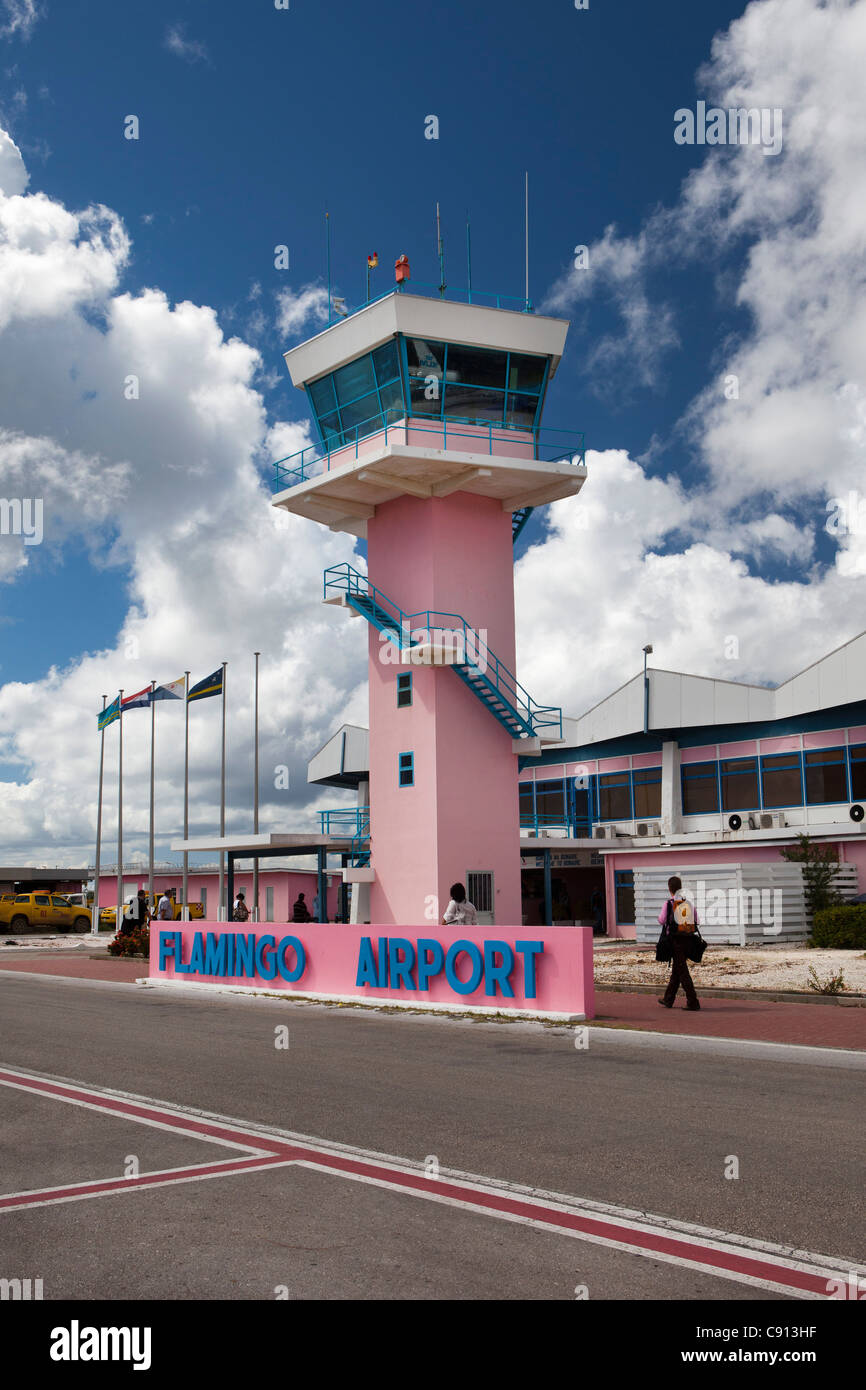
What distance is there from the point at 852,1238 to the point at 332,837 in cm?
2647

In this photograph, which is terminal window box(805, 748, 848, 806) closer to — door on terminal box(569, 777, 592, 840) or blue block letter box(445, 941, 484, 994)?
door on terminal box(569, 777, 592, 840)

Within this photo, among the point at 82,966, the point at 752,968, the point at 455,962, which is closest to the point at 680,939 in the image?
the point at 455,962

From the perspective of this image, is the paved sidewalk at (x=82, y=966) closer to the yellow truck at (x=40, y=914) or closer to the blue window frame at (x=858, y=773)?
the yellow truck at (x=40, y=914)

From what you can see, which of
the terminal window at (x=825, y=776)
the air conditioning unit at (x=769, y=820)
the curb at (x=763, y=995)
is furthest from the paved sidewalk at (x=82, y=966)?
the terminal window at (x=825, y=776)

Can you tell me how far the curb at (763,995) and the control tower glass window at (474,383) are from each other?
48.2 ft

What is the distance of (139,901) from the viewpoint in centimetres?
3844

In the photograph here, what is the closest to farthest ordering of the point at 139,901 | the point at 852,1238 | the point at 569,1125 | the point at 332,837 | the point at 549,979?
1. the point at 852,1238
2. the point at 569,1125
3. the point at 549,979
4. the point at 332,837
5. the point at 139,901

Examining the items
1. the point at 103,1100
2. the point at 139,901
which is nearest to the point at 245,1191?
the point at 103,1100

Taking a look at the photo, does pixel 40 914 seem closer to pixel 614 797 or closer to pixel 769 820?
pixel 614 797

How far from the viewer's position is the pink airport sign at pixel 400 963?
1706 cm

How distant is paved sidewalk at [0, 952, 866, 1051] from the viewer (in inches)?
567

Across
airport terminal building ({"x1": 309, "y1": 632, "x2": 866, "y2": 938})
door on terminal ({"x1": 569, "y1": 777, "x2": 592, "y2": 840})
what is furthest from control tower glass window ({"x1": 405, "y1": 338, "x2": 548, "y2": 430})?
door on terminal ({"x1": 569, "y1": 777, "x2": 592, "y2": 840})

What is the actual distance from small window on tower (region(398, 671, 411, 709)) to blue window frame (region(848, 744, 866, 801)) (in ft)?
53.8
